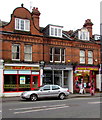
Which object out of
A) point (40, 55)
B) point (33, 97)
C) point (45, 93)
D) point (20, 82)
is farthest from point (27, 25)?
point (33, 97)

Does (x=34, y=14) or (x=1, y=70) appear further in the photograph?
(x=34, y=14)

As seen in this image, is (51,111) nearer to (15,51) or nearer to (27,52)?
(15,51)

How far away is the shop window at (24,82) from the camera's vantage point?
2320cm

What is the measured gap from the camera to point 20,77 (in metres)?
23.2

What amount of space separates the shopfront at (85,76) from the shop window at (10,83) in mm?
8023

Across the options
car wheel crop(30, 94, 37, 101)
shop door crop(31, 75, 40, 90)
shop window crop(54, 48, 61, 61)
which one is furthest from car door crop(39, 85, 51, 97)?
shop window crop(54, 48, 61, 61)

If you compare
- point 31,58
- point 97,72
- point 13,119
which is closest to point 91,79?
point 97,72

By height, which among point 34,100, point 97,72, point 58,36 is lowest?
point 34,100

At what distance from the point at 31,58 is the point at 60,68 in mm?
4006

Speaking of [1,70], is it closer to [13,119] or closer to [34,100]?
[34,100]

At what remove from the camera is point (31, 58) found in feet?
78.6

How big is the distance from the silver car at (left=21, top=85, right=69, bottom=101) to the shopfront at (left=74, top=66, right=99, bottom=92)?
744 cm

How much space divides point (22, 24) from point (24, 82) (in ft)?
21.9

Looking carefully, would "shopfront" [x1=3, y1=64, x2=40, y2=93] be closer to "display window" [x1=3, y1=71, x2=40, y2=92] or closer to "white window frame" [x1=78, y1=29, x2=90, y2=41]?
"display window" [x1=3, y1=71, x2=40, y2=92]
